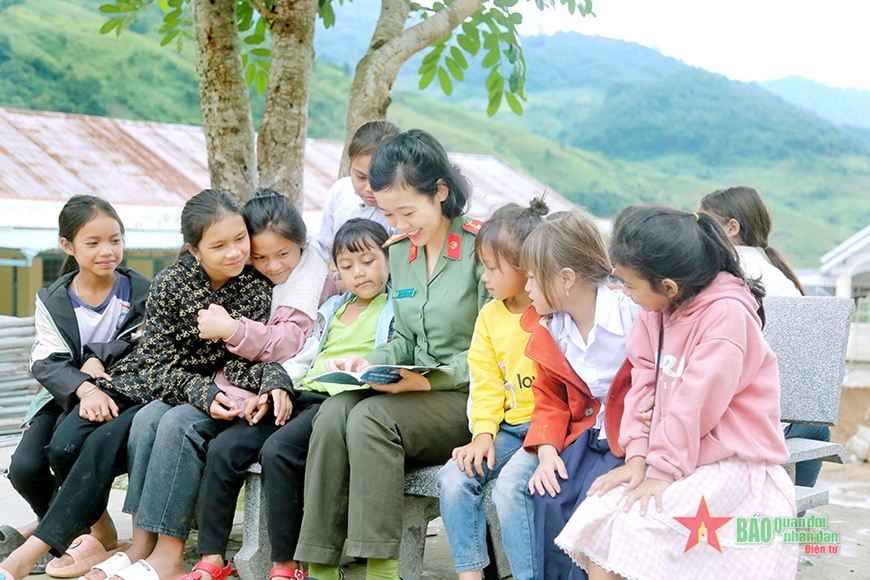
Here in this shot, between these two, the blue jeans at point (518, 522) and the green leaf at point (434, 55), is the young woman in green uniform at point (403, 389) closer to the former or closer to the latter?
the blue jeans at point (518, 522)

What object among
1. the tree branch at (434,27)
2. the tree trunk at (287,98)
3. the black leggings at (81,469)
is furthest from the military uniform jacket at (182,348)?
the tree branch at (434,27)

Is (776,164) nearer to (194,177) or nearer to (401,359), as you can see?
(194,177)

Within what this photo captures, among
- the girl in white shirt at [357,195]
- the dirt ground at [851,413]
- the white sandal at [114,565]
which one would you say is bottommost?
the dirt ground at [851,413]

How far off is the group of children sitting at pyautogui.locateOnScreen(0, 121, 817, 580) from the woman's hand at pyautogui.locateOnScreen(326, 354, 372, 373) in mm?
14

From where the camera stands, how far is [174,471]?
110 inches

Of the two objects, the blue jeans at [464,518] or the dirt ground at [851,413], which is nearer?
the blue jeans at [464,518]

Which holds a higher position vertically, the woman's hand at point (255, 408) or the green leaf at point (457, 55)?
the green leaf at point (457, 55)

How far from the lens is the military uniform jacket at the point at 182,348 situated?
297 cm

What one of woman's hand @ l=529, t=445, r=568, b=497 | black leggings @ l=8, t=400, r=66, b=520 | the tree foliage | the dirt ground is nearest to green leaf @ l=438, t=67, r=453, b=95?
the tree foliage

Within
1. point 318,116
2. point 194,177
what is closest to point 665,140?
point 318,116

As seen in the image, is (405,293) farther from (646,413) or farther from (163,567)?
(163,567)

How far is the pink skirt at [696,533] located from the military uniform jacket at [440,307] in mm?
813

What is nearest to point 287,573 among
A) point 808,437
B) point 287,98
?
point 808,437

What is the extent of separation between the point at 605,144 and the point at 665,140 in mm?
3993
